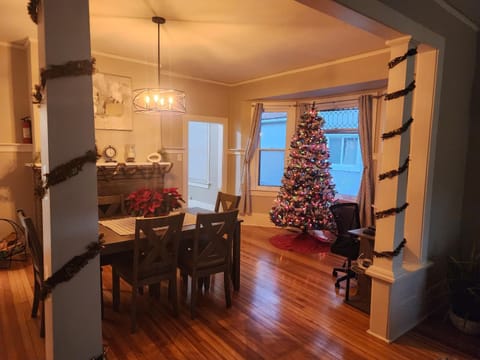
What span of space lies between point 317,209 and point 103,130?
3.49 metres

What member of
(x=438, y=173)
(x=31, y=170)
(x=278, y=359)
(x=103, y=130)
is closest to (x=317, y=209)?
(x=438, y=173)

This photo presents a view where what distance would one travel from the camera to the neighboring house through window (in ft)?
17.3

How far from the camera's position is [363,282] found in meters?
3.17

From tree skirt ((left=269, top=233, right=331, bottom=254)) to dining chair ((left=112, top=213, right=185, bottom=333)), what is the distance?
96.8 inches

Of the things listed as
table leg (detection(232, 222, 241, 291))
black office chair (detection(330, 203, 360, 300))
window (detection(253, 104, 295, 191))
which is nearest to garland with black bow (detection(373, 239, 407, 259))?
black office chair (detection(330, 203, 360, 300))

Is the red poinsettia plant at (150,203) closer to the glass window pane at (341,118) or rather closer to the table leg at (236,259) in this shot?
the table leg at (236,259)

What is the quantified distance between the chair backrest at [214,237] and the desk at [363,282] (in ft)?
4.06

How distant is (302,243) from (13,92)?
4688 millimetres

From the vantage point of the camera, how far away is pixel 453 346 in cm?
251

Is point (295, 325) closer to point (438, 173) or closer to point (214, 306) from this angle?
point (214, 306)

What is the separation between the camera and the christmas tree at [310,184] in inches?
194

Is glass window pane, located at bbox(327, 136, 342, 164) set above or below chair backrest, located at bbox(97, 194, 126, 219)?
above

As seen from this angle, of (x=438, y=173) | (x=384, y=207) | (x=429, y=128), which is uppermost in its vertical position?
(x=429, y=128)

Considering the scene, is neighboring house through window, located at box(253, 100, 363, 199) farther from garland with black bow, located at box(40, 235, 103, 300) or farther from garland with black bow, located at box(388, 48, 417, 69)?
garland with black bow, located at box(40, 235, 103, 300)
